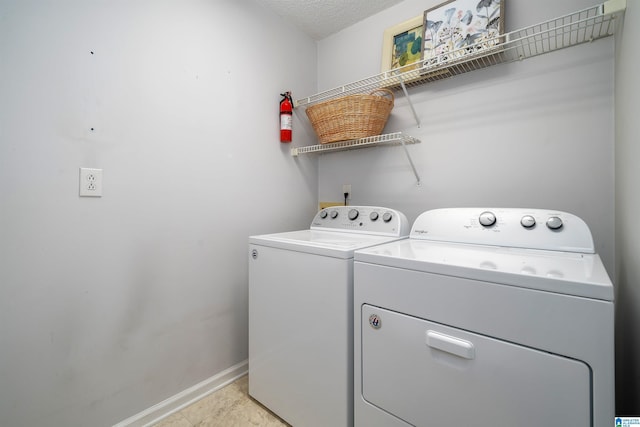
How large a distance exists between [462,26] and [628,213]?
3.80ft

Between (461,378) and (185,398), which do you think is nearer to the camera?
(461,378)

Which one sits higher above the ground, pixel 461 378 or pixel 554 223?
pixel 554 223

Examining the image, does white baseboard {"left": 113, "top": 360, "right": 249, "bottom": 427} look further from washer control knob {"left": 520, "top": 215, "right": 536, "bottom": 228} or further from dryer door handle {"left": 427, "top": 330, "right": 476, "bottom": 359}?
washer control knob {"left": 520, "top": 215, "right": 536, "bottom": 228}

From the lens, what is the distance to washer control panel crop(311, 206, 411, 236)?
57.3 inches

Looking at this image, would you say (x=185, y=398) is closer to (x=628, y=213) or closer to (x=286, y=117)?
(x=286, y=117)

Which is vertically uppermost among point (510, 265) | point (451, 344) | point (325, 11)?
point (325, 11)

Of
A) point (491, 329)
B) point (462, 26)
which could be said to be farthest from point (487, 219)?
point (462, 26)

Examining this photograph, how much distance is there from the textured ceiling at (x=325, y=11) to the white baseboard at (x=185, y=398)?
2.32 meters

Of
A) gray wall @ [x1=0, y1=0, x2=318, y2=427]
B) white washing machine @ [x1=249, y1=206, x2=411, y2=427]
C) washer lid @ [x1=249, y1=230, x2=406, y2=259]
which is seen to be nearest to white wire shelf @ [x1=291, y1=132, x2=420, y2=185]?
gray wall @ [x1=0, y1=0, x2=318, y2=427]

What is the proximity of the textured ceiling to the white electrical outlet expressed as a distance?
1.49 m

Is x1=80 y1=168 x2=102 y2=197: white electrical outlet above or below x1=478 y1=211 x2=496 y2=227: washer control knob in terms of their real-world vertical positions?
above

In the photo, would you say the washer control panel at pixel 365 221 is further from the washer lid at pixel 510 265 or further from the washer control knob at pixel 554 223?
the washer control knob at pixel 554 223

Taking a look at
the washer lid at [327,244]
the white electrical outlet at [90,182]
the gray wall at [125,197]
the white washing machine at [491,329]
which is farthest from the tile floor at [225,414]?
the white electrical outlet at [90,182]

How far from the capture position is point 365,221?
1.57 m
